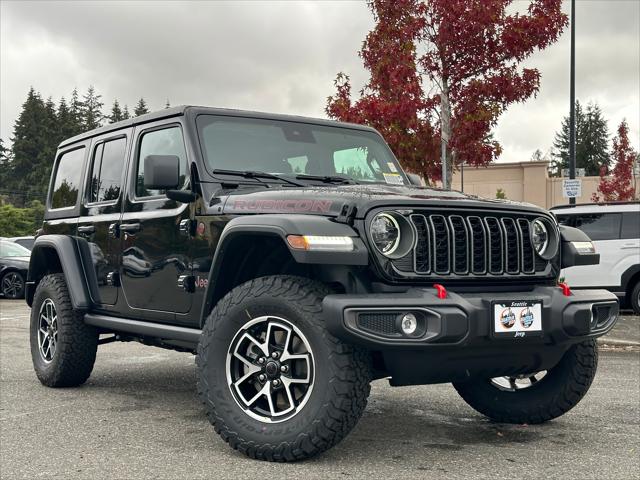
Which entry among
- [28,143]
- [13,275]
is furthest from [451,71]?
[28,143]

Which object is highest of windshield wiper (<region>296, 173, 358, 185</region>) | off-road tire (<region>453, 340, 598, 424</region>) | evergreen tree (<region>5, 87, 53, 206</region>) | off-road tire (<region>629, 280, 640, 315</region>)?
evergreen tree (<region>5, 87, 53, 206</region>)

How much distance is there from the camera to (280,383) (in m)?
4.31

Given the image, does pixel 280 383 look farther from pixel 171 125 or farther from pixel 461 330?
pixel 171 125

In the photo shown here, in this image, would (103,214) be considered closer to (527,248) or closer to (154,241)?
(154,241)

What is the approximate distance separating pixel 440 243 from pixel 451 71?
9.79m

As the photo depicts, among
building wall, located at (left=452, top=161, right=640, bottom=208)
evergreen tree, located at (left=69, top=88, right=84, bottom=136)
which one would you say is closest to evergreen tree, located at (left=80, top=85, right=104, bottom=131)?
evergreen tree, located at (left=69, top=88, right=84, bottom=136)

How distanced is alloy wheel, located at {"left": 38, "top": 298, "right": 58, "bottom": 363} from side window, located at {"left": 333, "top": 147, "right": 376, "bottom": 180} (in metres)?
2.65

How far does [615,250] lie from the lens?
46.5 feet

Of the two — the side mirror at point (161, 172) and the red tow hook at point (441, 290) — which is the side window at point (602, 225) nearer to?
the side mirror at point (161, 172)

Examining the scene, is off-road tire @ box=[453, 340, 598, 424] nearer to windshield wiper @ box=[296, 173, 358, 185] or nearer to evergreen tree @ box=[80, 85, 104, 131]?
windshield wiper @ box=[296, 173, 358, 185]

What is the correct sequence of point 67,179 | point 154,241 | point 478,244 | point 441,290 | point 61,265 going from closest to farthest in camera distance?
1. point 441,290
2. point 478,244
3. point 154,241
4. point 61,265
5. point 67,179

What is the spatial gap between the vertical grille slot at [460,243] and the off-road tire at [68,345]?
11.2ft

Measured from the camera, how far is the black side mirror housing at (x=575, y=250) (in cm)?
486

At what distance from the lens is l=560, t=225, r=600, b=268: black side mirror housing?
4855 mm
